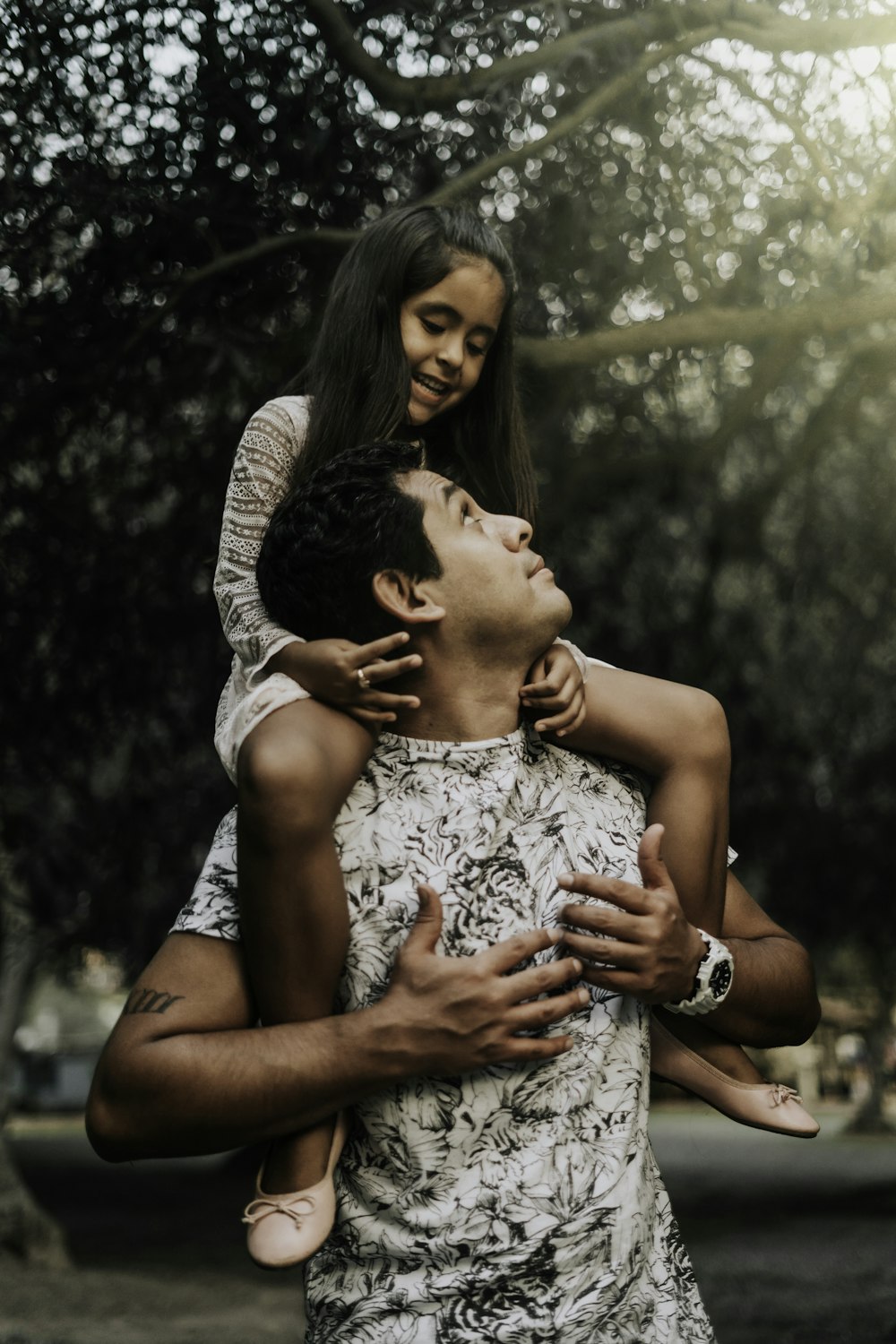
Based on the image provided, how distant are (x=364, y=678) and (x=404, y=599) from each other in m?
0.15

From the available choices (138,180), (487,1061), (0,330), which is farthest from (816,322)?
(487,1061)

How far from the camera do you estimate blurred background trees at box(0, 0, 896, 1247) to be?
5473mm

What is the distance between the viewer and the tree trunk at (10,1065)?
11234 mm

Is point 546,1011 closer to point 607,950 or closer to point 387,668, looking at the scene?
point 607,950

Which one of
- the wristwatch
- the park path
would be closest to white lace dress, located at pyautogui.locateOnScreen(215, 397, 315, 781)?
the wristwatch

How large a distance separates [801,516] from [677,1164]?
45.5 ft

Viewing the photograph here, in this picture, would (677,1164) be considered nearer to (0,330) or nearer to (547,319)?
(547,319)

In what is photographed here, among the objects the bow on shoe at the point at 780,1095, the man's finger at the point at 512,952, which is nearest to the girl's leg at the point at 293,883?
the man's finger at the point at 512,952

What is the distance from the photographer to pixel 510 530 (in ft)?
7.72

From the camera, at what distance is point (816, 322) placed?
575 cm

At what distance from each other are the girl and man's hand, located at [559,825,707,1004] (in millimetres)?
214

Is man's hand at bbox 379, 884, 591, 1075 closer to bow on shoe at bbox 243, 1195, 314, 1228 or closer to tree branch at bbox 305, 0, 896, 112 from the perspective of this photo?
bow on shoe at bbox 243, 1195, 314, 1228

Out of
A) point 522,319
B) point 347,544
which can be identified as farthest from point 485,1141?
point 522,319

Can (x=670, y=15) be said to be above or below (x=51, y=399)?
above
